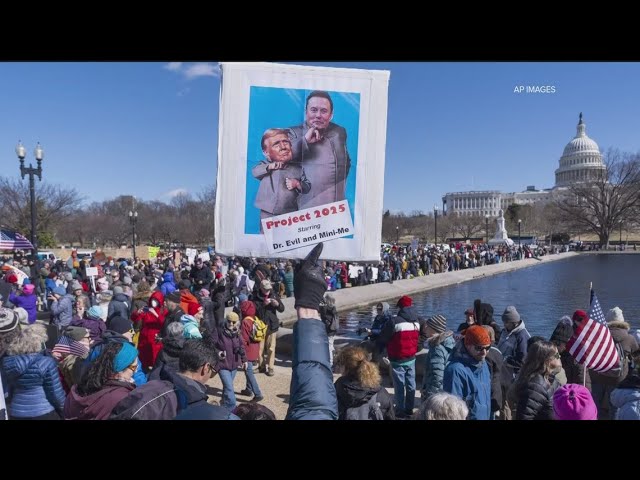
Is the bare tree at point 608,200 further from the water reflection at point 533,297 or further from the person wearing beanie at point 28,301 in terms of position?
the person wearing beanie at point 28,301

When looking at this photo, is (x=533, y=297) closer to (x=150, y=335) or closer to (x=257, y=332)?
(x=257, y=332)

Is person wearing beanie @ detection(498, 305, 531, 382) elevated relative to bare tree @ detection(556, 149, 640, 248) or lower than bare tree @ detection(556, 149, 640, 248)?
lower

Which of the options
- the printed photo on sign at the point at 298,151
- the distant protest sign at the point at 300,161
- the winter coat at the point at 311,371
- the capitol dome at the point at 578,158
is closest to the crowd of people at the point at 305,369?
the winter coat at the point at 311,371

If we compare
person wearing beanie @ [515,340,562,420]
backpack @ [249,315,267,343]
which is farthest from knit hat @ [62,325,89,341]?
person wearing beanie @ [515,340,562,420]

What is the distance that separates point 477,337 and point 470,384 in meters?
0.38

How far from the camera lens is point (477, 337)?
11.3 feet

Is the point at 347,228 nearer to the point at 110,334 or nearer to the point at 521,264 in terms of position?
the point at 110,334

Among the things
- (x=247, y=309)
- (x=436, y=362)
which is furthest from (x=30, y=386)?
(x=436, y=362)

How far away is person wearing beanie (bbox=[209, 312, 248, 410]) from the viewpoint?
555 cm

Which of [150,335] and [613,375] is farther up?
[613,375]

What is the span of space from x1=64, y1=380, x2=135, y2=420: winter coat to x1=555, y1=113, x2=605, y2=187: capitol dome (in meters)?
120

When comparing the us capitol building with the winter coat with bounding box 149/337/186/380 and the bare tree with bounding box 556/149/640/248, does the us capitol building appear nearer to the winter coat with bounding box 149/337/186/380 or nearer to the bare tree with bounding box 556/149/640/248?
the bare tree with bounding box 556/149/640/248

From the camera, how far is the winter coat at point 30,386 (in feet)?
11.4
